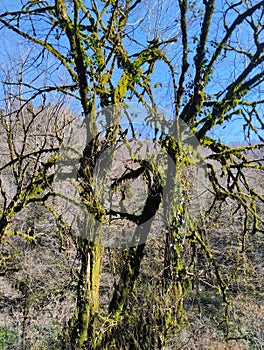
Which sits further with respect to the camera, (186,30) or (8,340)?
(8,340)

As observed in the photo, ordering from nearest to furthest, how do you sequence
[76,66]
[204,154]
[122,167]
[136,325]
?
[136,325] → [76,66] → [204,154] → [122,167]

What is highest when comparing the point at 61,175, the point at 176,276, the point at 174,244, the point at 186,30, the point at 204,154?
the point at 186,30

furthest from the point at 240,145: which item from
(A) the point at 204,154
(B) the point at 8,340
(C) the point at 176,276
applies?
(B) the point at 8,340

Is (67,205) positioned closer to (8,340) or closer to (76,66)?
(76,66)

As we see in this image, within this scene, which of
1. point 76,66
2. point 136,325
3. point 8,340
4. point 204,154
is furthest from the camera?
point 8,340

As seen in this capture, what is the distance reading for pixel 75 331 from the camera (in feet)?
14.2

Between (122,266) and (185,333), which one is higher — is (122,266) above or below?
above

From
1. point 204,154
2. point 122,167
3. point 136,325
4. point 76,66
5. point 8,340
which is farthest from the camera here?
point 8,340

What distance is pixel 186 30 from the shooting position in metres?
4.88

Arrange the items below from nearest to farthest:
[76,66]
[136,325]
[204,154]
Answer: [136,325]
[76,66]
[204,154]

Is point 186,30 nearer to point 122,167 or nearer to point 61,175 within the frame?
point 122,167

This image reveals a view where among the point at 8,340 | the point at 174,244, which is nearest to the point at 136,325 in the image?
the point at 174,244

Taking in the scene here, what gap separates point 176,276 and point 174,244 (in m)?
0.35

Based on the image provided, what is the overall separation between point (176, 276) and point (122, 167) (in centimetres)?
187
